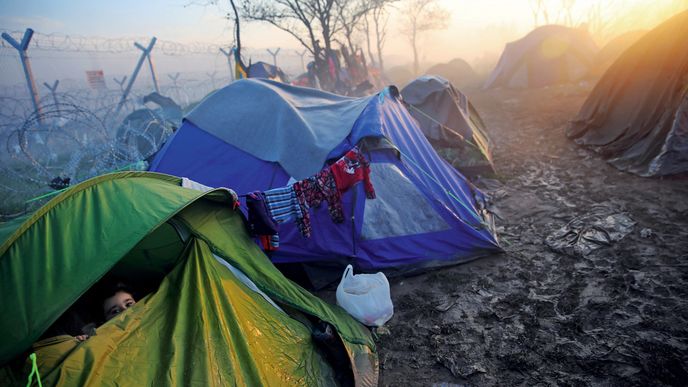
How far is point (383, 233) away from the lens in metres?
4.16

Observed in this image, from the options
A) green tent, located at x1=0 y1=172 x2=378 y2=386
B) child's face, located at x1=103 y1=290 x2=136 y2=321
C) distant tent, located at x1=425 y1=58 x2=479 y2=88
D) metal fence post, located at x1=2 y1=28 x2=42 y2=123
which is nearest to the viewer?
green tent, located at x1=0 y1=172 x2=378 y2=386

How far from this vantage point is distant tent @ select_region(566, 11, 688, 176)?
18.6ft

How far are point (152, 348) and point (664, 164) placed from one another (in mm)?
7128

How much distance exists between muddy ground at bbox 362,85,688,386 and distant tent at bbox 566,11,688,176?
1.97ft

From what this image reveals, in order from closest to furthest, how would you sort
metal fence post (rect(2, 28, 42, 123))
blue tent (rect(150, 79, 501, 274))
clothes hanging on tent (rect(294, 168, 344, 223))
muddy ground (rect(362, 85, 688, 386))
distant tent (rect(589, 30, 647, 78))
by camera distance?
muddy ground (rect(362, 85, 688, 386))
clothes hanging on tent (rect(294, 168, 344, 223))
blue tent (rect(150, 79, 501, 274))
metal fence post (rect(2, 28, 42, 123))
distant tent (rect(589, 30, 647, 78))

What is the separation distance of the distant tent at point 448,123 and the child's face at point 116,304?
5.73 meters

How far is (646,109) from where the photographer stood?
6.66 meters

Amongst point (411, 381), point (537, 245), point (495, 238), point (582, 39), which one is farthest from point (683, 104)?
point (582, 39)

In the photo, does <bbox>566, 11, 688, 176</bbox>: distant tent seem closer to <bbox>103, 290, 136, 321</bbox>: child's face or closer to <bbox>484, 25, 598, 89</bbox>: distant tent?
<bbox>103, 290, 136, 321</bbox>: child's face

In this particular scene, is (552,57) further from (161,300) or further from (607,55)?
(161,300)

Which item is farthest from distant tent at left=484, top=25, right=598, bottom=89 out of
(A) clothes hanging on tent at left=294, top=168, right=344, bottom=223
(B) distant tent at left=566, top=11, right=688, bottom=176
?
(A) clothes hanging on tent at left=294, top=168, right=344, bottom=223

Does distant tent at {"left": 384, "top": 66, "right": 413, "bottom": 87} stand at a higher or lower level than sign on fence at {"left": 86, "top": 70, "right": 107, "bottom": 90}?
lower

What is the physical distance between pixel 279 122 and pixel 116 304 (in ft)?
9.42

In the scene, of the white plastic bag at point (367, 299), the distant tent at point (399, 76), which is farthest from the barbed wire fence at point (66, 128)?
the distant tent at point (399, 76)
